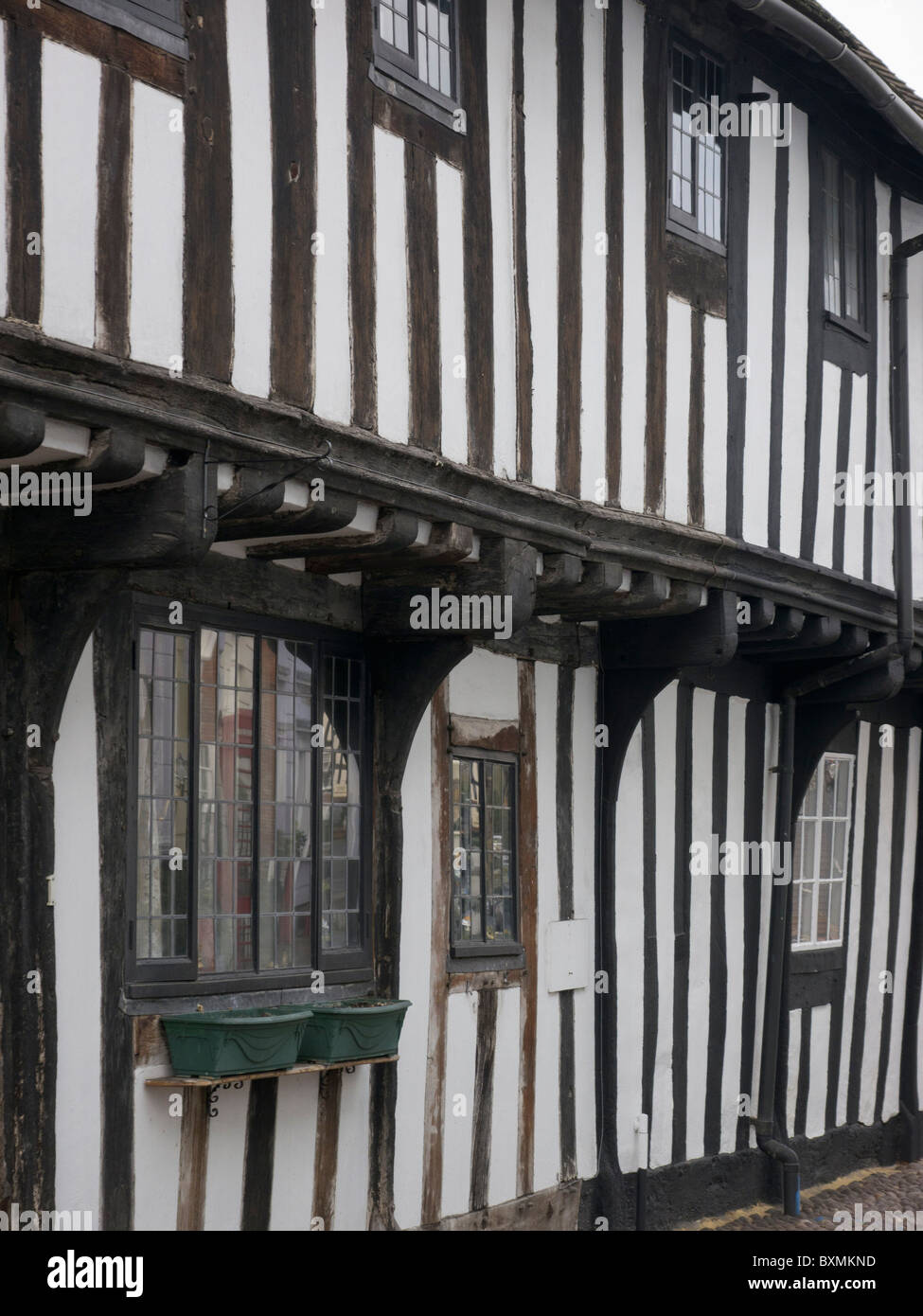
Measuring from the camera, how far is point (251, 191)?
5980mm

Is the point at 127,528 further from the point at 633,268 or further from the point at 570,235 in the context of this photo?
the point at 633,268

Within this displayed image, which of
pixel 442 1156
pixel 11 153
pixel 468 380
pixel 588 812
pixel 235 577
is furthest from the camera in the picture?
pixel 588 812

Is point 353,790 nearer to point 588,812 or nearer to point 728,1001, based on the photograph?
point 588,812

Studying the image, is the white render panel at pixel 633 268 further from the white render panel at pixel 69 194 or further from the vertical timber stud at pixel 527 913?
the white render panel at pixel 69 194

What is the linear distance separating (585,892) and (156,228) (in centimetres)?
447

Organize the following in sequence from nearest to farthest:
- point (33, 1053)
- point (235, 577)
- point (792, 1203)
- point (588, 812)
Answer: point (33, 1053)
point (235, 577)
point (588, 812)
point (792, 1203)

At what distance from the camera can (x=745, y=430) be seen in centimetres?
925

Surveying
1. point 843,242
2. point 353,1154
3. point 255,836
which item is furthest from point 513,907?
point 843,242

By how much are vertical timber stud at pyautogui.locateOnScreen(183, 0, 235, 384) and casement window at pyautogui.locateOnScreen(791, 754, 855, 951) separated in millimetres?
6112

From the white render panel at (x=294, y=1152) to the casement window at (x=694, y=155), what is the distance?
4.70 m

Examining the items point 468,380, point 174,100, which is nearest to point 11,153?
point 174,100

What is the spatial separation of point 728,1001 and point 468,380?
4.54 meters

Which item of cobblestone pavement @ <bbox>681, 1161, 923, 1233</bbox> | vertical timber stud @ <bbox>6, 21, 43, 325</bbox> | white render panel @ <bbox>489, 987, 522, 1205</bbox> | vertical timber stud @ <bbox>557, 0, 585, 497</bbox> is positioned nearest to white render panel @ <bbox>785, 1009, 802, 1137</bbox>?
cobblestone pavement @ <bbox>681, 1161, 923, 1233</bbox>

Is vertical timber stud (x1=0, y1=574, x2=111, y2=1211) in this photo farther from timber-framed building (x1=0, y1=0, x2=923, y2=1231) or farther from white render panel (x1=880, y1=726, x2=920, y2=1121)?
white render panel (x1=880, y1=726, x2=920, y2=1121)
